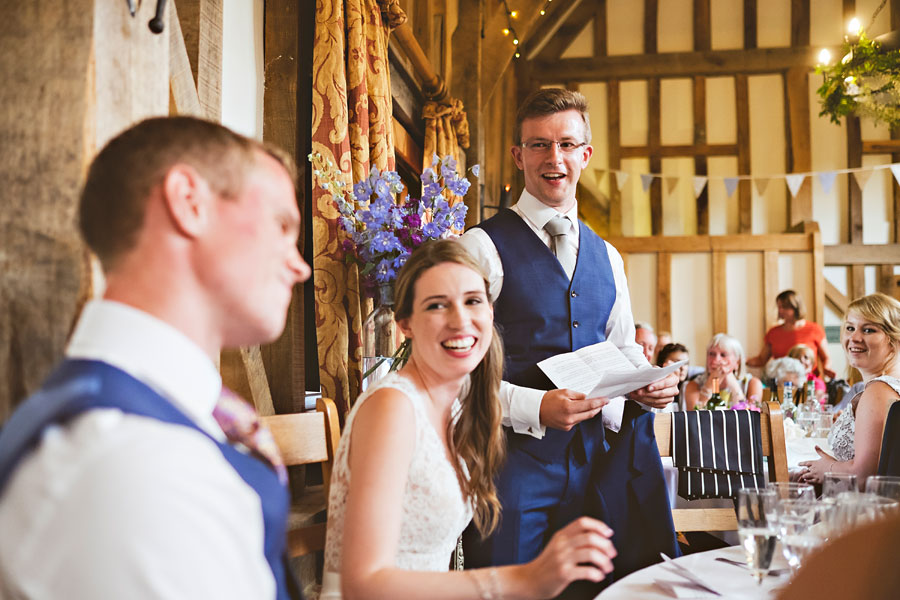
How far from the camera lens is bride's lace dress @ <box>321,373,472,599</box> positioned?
1.36 meters

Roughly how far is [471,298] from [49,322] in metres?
0.76

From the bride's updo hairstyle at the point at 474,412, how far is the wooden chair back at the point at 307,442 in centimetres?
30

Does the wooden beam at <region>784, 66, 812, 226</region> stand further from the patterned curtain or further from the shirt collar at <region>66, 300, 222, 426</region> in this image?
the shirt collar at <region>66, 300, 222, 426</region>

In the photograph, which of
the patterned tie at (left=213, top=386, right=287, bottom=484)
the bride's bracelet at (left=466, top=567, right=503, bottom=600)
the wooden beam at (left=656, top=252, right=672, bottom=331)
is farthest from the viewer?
the wooden beam at (left=656, top=252, right=672, bottom=331)

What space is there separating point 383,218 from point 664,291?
655 centimetres

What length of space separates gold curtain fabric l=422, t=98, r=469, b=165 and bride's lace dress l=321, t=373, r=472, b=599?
10.2 feet

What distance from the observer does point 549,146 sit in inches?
75.8

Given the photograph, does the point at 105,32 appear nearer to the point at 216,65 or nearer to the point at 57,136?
the point at 57,136

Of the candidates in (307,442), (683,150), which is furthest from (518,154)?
(683,150)

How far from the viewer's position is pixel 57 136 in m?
1.01

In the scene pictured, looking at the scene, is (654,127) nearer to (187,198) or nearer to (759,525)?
(759,525)

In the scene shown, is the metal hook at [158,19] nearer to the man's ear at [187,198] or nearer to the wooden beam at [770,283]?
the man's ear at [187,198]

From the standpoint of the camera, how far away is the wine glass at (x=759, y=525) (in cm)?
112

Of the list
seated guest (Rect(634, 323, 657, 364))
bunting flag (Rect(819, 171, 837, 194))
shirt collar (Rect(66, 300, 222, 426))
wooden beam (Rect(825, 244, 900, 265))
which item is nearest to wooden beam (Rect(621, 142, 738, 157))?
bunting flag (Rect(819, 171, 837, 194))
